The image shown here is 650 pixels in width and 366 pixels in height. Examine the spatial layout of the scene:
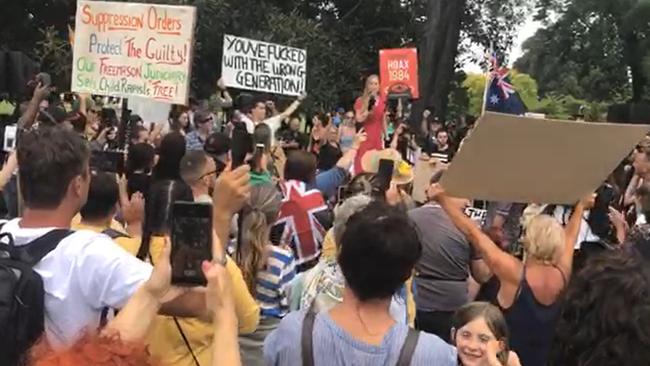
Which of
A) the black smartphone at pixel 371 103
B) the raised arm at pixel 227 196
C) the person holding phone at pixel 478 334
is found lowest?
the person holding phone at pixel 478 334

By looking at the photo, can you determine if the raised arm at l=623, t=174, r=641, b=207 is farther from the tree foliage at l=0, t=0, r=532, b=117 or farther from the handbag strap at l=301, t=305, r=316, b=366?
the tree foliage at l=0, t=0, r=532, b=117

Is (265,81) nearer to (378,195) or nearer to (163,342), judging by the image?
(378,195)

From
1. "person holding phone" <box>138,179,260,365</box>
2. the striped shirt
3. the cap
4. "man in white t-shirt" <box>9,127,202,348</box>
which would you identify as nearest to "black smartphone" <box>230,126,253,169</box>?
"person holding phone" <box>138,179,260,365</box>

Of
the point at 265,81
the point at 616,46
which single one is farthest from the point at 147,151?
the point at 616,46

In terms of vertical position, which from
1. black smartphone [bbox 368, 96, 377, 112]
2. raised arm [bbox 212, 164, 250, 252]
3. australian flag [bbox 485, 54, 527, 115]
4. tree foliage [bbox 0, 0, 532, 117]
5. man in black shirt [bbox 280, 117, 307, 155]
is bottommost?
man in black shirt [bbox 280, 117, 307, 155]

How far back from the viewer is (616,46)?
46.5m

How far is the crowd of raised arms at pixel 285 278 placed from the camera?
2.63 metres

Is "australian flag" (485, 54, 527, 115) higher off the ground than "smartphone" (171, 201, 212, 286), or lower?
higher

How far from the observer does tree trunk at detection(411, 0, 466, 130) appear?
26109mm

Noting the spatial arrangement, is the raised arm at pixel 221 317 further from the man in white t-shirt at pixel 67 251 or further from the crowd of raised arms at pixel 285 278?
the man in white t-shirt at pixel 67 251

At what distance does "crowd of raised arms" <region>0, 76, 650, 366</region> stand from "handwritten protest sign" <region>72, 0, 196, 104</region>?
277 centimetres

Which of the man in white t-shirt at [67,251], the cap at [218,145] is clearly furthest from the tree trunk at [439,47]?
the man in white t-shirt at [67,251]

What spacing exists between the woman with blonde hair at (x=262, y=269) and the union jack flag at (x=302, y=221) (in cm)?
130

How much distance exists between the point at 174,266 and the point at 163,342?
1.20 metres
